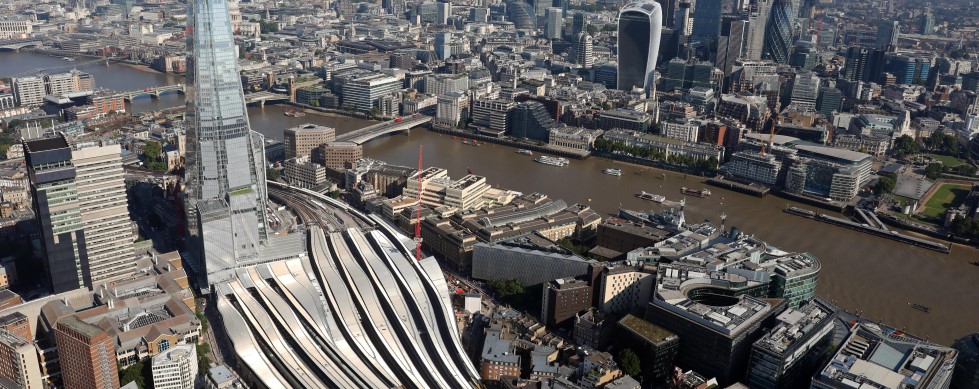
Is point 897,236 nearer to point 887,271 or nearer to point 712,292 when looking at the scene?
point 887,271

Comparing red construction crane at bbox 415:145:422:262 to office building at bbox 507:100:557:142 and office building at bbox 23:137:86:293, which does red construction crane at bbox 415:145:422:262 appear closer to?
office building at bbox 23:137:86:293

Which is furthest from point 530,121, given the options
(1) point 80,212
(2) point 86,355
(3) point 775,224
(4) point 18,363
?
(4) point 18,363

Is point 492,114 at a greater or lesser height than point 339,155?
greater

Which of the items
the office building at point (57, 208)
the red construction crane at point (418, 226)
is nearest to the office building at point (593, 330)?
the red construction crane at point (418, 226)

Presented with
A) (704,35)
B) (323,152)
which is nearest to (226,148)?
(323,152)

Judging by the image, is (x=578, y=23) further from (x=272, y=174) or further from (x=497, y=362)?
(x=497, y=362)
